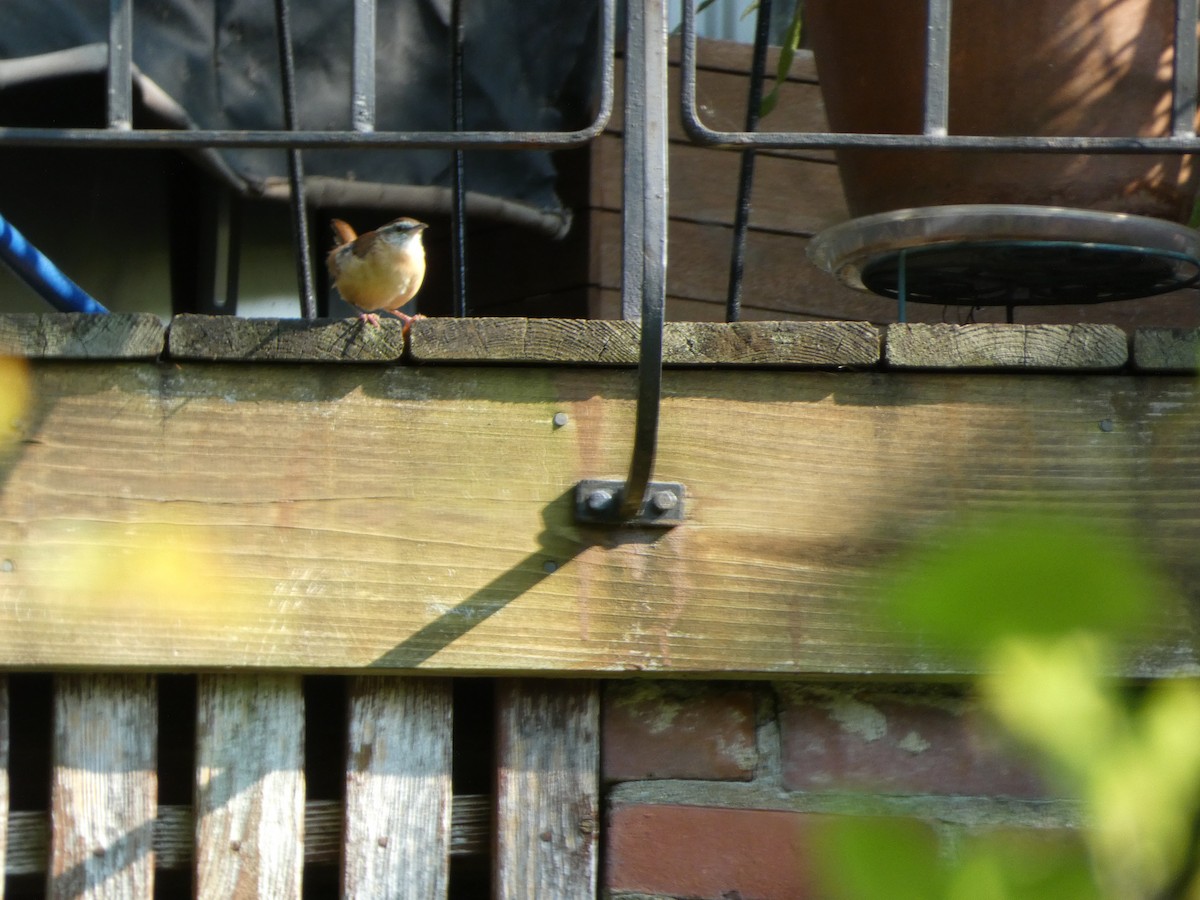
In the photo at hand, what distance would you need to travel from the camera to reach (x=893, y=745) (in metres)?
1.84

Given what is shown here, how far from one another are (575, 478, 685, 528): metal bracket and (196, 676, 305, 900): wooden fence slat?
440 mm

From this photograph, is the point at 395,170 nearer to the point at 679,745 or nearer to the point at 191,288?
the point at 191,288

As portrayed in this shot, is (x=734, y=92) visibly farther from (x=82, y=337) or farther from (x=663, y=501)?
(x=82, y=337)

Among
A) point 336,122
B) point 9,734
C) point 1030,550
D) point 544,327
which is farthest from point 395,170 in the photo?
point 1030,550

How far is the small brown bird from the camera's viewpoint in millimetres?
3078

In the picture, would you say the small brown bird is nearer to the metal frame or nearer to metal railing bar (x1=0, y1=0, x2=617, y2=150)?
metal railing bar (x1=0, y1=0, x2=617, y2=150)

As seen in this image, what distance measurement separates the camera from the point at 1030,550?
2.03ft

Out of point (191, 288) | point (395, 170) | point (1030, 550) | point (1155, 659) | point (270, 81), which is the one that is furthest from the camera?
point (191, 288)

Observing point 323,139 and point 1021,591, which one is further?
point 323,139

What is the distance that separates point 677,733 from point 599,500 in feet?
1.08

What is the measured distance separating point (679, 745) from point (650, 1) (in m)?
0.96

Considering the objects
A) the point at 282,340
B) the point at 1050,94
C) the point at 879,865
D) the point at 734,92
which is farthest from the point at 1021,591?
the point at 734,92

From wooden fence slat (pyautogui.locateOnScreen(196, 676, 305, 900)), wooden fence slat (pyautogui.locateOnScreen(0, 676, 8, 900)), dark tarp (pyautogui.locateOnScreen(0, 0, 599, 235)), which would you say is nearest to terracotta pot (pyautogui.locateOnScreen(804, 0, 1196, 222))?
dark tarp (pyautogui.locateOnScreen(0, 0, 599, 235))

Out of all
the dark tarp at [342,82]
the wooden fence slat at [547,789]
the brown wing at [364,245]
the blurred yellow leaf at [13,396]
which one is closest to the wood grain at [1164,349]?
the wooden fence slat at [547,789]
